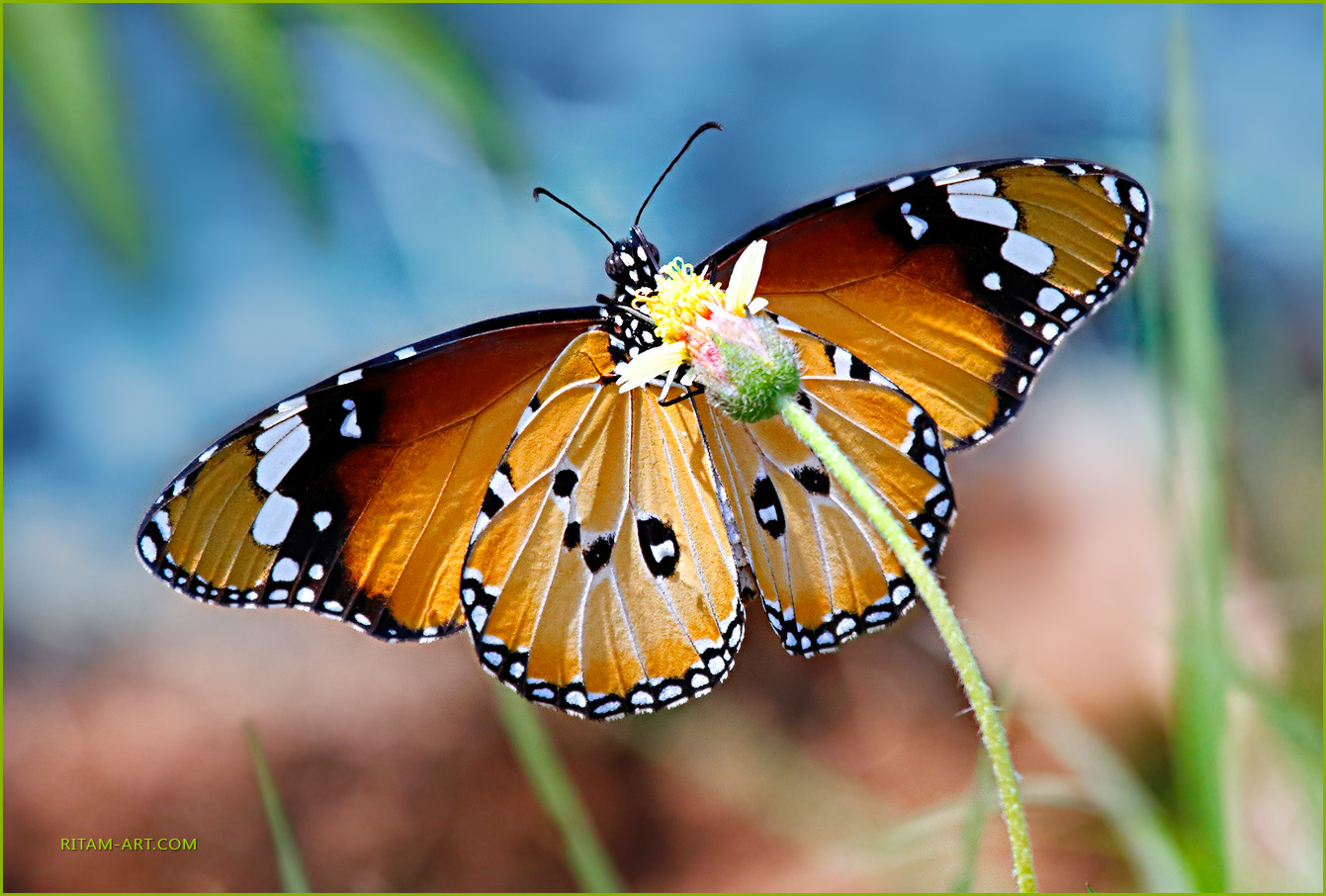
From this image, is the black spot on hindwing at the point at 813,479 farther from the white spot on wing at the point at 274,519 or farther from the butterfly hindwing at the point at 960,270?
the white spot on wing at the point at 274,519

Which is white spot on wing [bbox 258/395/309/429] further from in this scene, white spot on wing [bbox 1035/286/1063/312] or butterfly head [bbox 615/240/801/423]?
white spot on wing [bbox 1035/286/1063/312]

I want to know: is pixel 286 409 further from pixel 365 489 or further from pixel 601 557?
pixel 601 557


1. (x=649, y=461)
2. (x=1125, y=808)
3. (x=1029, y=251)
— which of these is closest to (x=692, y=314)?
(x=649, y=461)

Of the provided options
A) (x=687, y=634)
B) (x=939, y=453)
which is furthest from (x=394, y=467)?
(x=939, y=453)

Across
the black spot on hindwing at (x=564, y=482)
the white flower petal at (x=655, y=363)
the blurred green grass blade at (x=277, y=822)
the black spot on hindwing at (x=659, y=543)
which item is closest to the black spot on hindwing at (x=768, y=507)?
the black spot on hindwing at (x=659, y=543)

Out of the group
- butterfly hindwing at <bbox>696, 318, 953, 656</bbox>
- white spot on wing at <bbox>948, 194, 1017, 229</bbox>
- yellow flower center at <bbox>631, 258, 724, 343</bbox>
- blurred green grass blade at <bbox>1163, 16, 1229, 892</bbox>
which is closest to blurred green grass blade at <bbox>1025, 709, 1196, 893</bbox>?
blurred green grass blade at <bbox>1163, 16, 1229, 892</bbox>

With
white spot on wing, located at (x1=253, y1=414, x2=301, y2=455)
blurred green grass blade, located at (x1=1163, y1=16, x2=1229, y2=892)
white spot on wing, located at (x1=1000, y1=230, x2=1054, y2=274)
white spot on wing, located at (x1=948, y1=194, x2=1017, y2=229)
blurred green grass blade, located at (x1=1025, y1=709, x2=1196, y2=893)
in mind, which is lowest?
blurred green grass blade, located at (x1=1025, y1=709, x2=1196, y2=893)

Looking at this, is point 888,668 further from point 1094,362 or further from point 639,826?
point 1094,362
